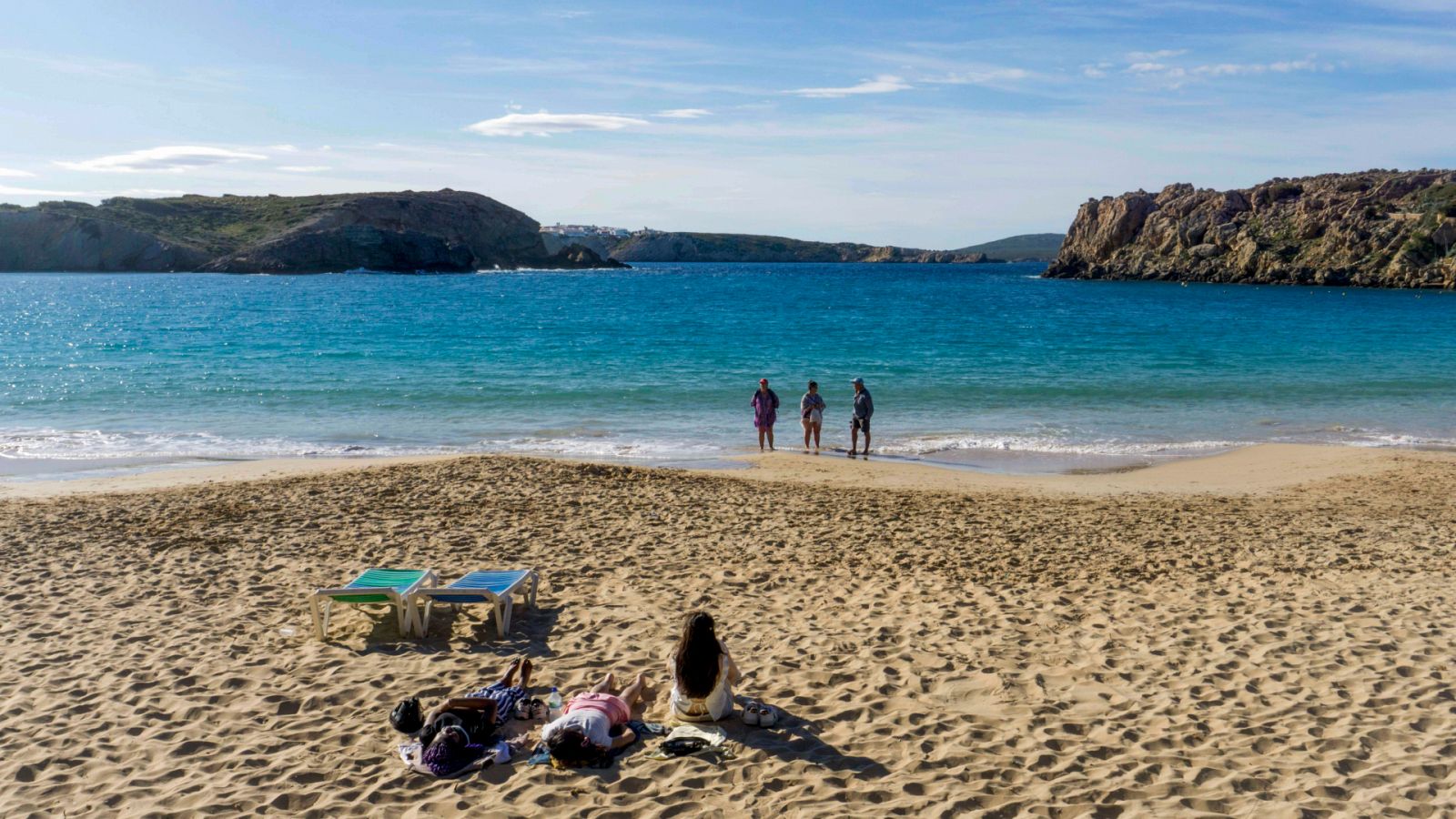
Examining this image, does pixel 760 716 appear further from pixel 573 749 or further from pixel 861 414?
pixel 861 414

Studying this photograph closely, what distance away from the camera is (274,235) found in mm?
126500

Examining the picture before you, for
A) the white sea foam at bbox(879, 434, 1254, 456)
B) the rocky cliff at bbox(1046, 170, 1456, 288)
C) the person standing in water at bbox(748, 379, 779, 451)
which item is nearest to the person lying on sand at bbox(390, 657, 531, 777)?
the person standing in water at bbox(748, 379, 779, 451)

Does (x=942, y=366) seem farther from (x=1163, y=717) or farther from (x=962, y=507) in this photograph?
(x=1163, y=717)

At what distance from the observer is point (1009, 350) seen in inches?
1426

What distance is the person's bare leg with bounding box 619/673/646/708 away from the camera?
6.01 metres

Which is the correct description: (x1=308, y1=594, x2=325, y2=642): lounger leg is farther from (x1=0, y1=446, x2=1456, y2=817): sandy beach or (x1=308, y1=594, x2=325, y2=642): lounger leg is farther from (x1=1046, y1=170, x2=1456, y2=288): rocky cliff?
(x1=1046, y1=170, x2=1456, y2=288): rocky cliff

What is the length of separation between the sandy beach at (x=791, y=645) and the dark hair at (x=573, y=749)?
0.08m

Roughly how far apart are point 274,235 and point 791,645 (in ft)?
440

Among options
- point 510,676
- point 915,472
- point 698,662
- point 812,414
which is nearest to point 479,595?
point 510,676

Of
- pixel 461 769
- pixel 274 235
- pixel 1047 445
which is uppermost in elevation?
pixel 274 235

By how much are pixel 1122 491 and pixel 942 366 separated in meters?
17.5

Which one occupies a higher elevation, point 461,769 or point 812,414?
point 812,414

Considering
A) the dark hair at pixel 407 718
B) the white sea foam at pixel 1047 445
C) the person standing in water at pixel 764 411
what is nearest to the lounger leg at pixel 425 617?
the dark hair at pixel 407 718

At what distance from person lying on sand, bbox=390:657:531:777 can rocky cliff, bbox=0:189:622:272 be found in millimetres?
124291
